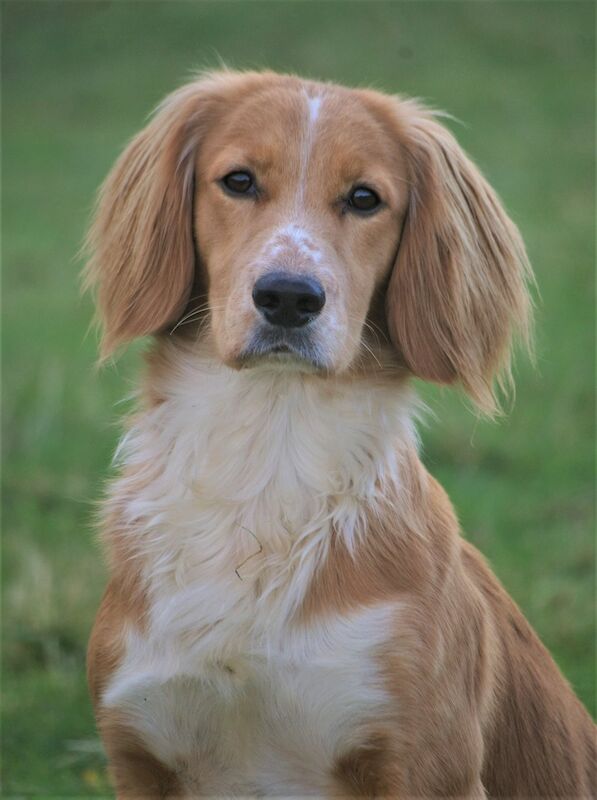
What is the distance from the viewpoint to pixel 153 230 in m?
4.28

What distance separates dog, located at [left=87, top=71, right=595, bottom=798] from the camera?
12.5 feet

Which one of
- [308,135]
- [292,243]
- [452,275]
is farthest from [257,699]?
[308,135]

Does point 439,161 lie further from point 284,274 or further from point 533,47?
point 533,47

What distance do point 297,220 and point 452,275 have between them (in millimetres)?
598

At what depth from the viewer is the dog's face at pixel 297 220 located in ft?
12.4

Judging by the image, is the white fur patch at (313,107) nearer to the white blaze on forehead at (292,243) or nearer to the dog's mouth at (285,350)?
the white blaze on forehead at (292,243)

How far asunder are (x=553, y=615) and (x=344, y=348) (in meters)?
3.71

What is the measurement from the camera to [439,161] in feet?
14.2

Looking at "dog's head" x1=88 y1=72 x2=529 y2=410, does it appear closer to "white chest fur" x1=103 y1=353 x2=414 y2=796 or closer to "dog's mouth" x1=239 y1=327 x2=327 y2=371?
"dog's mouth" x1=239 y1=327 x2=327 y2=371

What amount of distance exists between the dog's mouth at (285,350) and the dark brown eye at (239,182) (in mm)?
507

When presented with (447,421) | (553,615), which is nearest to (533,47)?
(447,421)

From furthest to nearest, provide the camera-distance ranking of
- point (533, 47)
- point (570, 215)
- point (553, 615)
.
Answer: point (533, 47) < point (570, 215) < point (553, 615)

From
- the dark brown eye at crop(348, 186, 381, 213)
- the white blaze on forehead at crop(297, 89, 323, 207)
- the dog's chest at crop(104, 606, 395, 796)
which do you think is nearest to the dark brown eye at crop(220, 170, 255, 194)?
the white blaze on forehead at crop(297, 89, 323, 207)

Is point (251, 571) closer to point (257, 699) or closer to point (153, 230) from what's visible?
point (257, 699)
